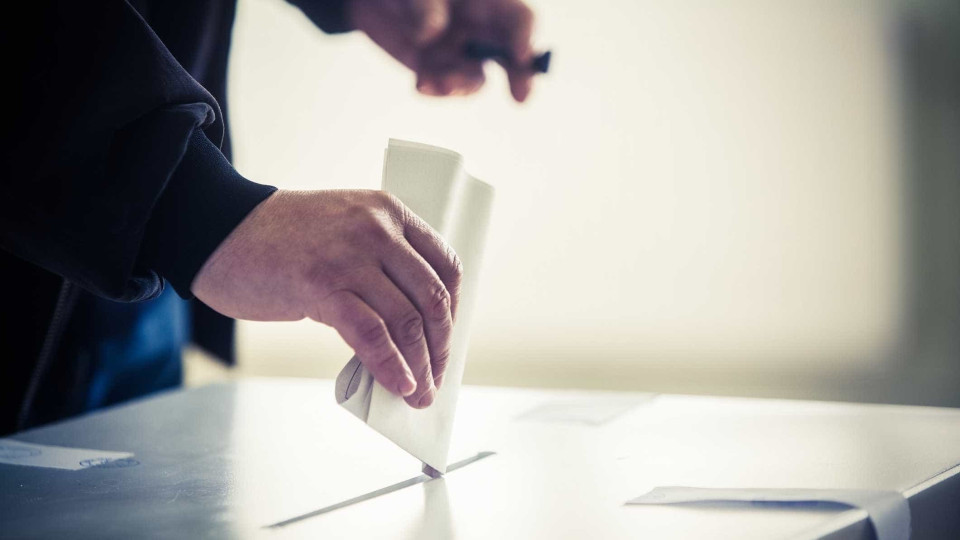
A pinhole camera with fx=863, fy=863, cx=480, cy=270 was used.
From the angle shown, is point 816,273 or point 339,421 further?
point 816,273

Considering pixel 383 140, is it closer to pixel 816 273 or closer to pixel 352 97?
pixel 352 97

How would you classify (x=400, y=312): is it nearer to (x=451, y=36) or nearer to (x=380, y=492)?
(x=380, y=492)

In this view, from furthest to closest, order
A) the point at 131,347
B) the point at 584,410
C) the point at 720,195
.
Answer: the point at 720,195 → the point at 131,347 → the point at 584,410

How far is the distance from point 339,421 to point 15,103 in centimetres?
42

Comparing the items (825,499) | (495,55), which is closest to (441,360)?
(825,499)

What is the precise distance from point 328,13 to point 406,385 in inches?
30.4

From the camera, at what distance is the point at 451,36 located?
0.98m

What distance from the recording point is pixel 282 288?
1.85 ft

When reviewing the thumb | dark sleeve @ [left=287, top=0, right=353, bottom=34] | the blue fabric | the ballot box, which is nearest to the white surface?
the ballot box

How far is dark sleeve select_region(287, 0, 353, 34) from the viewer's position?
1.16 metres

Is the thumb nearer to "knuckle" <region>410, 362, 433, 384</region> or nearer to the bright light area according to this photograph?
"knuckle" <region>410, 362, 433, 384</region>

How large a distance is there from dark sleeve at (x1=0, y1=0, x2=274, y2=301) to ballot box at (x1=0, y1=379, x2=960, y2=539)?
0.16 metres

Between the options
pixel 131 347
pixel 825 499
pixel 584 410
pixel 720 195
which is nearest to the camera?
pixel 825 499

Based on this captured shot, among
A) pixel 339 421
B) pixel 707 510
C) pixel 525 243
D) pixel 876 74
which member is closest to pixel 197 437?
pixel 339 421
